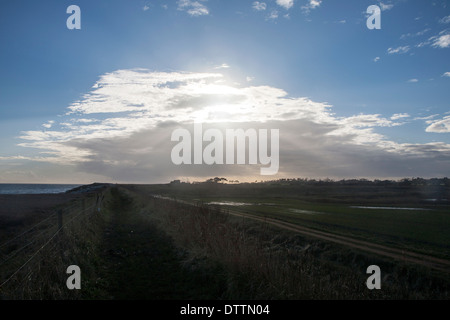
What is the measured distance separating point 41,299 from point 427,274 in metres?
12.6

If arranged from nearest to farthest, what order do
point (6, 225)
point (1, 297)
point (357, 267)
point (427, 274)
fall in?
1. point (1, 297)
2. point (427, 274)
3. point (357, 267)
4. point (6, 225)

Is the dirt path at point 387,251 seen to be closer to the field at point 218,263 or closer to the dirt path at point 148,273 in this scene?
the field at point 218,263

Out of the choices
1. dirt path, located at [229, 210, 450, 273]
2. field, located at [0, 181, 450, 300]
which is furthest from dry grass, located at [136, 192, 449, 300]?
dirt path, located at [229, 210, 450, 273]

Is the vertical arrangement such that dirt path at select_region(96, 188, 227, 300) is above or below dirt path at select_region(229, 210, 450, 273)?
above

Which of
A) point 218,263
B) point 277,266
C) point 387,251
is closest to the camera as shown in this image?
point 277,266

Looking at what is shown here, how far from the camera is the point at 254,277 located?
342 inches

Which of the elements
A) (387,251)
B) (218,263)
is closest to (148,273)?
(218,263)

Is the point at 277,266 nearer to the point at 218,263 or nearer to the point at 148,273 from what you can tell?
the point at 218,263

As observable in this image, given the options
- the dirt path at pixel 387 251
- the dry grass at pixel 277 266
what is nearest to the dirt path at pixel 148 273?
the dry grass at pixel 277 266

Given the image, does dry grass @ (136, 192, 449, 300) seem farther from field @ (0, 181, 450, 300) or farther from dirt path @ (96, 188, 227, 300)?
dirt path @ (96, 188, 227, 300)
